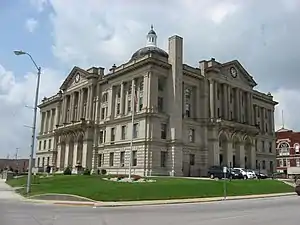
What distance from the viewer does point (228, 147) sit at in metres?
70.8

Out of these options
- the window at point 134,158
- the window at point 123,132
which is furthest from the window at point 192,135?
the window at point 123,132

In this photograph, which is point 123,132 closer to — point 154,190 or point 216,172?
point 216,172

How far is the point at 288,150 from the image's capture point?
11125 centimetres

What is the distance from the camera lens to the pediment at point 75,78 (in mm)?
A: 81031

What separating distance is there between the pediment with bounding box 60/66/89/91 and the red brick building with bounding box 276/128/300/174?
66295mm

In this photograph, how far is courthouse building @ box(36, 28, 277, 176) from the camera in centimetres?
6097

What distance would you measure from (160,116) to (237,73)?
27.3m

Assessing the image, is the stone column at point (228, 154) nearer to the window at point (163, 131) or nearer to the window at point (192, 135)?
the window at point (192, 135)

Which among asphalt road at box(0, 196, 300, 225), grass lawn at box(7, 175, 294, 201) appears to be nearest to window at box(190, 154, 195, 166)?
grass lawn at box(7, 175, 294, 201)

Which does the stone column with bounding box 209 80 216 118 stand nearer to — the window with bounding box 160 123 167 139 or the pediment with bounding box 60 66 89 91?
the window with bounding box 160 123 167 139

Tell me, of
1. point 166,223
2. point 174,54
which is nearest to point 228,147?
point 174,54

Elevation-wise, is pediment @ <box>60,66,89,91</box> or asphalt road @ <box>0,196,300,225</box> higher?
pediment @ <box>60,66,89,91</box>

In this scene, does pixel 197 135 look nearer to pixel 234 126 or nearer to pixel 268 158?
pixel 234 126

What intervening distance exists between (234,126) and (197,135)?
30.5 feet
